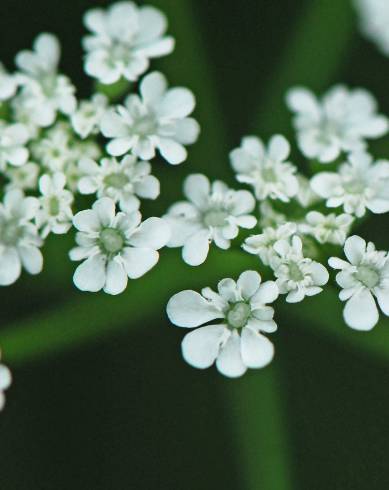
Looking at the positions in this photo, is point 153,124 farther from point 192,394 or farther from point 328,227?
point 192,394

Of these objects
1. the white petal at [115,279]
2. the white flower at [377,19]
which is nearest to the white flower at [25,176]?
the white petal at [115,279]

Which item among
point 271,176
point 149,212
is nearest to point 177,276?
point 149,212

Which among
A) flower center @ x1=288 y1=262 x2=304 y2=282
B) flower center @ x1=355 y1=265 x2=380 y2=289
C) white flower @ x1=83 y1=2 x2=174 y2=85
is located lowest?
flower center @ x1=355 y1=265 x2=380 y2=289

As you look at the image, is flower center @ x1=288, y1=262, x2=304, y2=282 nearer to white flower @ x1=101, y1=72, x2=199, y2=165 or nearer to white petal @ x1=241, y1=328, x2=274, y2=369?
white petal @ x1=241, y1=328, x2=274, y2=369

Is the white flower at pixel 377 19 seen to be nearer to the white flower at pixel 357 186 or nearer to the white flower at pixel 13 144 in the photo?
the white flower at pixel 357 186

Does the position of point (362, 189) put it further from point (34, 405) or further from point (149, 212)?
point (34, 405)

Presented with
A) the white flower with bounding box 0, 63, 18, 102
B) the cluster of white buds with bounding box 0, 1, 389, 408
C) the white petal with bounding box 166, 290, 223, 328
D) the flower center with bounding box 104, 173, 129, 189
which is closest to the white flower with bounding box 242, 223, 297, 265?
the cluster of white buds with bounding box 0, 1, 389, 408
